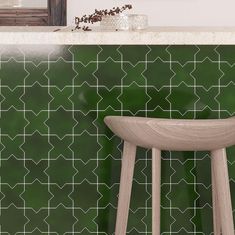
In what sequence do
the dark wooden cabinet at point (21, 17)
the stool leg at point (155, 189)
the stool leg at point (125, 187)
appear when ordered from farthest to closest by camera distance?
the dark wooden cabinet at point (21, 17) → the stool leg at point (125, 187) → the stool leg at point (155, 189)

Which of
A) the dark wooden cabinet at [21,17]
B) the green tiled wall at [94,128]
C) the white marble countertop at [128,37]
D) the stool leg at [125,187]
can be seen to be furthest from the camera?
the dark wooden cabinet at [21,17]

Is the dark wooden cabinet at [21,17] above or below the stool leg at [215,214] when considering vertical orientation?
above

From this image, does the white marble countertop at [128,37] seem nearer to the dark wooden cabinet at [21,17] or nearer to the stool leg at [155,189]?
the stool leg at [155,189]

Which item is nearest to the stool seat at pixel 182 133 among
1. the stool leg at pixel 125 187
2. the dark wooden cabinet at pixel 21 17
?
the stool leg at pixel 125 187

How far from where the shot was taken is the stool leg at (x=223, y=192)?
225 cm

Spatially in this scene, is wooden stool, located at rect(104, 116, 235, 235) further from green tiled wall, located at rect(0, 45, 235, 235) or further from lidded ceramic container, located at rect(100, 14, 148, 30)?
lidded ceramic container, located at rect(100, 14, 148, 30)

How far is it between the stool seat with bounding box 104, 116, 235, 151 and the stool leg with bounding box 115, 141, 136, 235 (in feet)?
0.58

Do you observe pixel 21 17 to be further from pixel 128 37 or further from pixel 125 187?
pixel 125 187

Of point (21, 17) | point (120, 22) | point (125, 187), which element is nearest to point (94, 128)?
point (125, 187)

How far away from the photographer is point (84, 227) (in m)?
2.65

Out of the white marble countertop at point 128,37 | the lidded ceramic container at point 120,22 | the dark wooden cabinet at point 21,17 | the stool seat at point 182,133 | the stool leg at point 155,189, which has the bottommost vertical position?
the stool leg at point 155,189

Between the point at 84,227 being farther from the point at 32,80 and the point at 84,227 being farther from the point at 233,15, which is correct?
the point at 233,15

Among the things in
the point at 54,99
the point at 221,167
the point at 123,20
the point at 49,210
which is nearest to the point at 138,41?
the point at 123,20

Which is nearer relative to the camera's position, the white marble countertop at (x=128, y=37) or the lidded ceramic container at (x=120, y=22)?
the white marble countertop at (x=128, y=37)
